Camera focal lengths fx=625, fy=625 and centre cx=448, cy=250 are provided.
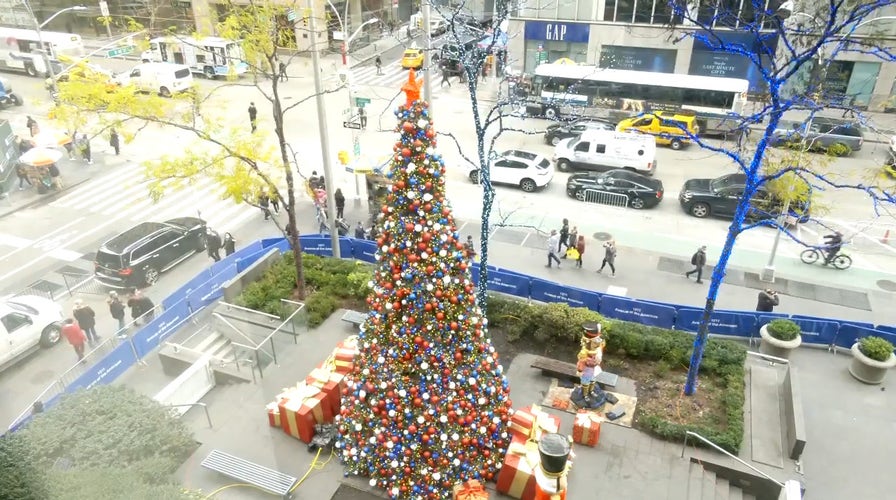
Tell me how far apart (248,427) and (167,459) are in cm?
168

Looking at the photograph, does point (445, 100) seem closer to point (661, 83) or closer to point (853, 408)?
point (661, 83)

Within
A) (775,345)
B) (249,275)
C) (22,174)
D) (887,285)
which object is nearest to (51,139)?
(22,174)

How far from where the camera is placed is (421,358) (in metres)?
9.33

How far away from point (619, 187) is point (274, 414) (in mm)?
15613

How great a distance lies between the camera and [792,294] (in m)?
17.8

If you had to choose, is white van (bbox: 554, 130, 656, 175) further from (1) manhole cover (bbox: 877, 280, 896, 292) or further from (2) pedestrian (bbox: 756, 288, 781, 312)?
(2) pedestrian (bbox: 756, 288, 781, 312)

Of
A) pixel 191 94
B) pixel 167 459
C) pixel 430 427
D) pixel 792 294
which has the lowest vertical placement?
pixel 792 294

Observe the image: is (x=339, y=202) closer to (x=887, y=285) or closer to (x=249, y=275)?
(x=249, y=275)

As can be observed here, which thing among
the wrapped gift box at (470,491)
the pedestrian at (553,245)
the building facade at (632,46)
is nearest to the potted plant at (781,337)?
the pedestrian at (553,245)

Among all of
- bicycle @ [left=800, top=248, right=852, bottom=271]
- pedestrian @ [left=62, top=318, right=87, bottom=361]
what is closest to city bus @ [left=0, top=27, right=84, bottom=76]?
pedestrian @ [left=62, top=318, right=87, bottom=361]

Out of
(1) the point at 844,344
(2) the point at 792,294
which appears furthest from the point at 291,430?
(2) the point at 792,294

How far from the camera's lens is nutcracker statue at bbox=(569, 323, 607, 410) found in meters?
12.0

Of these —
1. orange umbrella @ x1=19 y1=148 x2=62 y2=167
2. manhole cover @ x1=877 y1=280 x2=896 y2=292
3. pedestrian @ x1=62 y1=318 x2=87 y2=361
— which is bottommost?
manhole cover @ x1=877 y1=280 x2=896 y2=292

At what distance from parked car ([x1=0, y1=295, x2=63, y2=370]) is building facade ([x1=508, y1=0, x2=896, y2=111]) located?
26.4 meters
